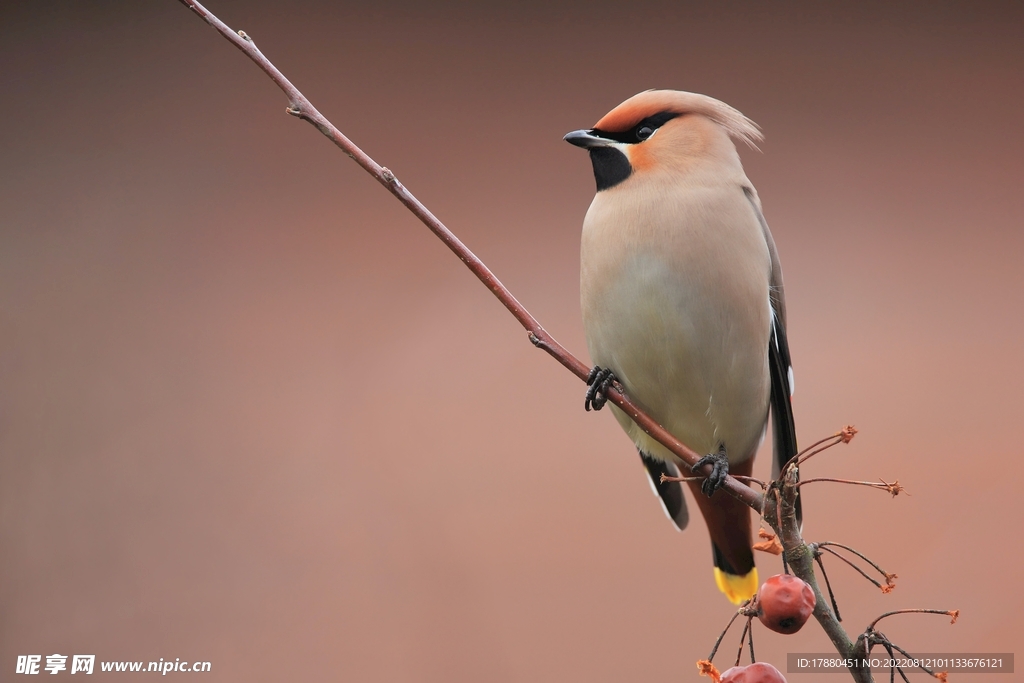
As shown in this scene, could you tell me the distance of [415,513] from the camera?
2.99 metres

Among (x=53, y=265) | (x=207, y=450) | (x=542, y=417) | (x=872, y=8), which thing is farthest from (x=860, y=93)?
(x=53, y=265)

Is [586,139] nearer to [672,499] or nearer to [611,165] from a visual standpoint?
[611,165]

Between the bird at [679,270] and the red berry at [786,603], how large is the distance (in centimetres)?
41

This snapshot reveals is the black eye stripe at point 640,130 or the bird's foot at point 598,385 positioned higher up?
the black eye stripe at point 640,130

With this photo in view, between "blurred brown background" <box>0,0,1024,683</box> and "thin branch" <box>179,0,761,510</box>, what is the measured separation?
1776mm

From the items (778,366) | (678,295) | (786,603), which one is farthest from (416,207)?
(778,366)

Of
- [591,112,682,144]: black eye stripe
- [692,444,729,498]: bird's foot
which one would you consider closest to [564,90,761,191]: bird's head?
[591,112,682,144]: black eye stripe

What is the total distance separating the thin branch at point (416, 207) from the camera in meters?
1.04

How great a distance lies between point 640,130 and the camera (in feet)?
4.97

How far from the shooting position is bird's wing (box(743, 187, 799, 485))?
1705mm

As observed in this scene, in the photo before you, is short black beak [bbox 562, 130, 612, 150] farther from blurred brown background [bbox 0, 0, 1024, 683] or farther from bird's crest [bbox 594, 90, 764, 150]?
blurred brown background [bbox 0, 0, 1024, 683]

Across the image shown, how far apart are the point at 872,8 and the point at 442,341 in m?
2.01

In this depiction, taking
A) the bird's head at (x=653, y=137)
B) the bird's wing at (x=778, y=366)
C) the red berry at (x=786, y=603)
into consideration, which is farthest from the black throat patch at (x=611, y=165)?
the red berry at (x=786, y=603)

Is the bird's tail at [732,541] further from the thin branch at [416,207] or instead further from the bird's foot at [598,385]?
the thin branch at [416,207]
